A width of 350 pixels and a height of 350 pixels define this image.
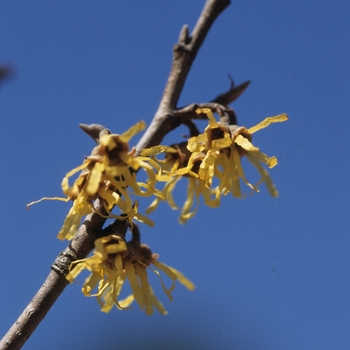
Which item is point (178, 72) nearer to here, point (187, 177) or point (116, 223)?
point (187, 177)

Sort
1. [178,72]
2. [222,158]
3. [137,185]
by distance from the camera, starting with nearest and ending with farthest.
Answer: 1. [137,185]
2. [222,158]
3. [178,72]

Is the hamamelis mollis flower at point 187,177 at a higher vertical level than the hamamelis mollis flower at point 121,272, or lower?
higher

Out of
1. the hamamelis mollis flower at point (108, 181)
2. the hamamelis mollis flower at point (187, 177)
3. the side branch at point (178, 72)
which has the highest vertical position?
the side branch at point (178, 72)

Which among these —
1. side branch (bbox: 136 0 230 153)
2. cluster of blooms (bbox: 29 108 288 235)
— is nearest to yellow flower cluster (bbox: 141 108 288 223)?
cluster of blooms (bbox: 29 108 288 235)

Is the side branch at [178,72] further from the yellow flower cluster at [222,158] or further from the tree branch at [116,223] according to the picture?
the yellow flower cluster at [222,158]

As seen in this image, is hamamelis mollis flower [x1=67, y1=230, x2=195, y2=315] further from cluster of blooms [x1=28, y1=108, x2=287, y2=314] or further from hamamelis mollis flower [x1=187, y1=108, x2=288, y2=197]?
hamamelis mollis flower [x1=187, y1=108, x2=288, y2=197]

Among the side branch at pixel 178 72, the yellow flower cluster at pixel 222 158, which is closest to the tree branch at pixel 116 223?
the side branch at pixel 178 72

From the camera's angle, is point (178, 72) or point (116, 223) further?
point (178, 72)

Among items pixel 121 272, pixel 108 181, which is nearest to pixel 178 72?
pixel 108 181
